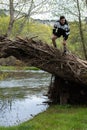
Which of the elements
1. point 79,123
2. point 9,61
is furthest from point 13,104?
point 9,61

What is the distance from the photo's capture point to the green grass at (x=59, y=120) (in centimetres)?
1470

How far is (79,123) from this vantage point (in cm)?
1539

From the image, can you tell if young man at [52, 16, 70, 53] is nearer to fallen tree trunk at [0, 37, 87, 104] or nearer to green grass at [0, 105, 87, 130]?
fallen tree trunk at [0, 37, 87, 104]

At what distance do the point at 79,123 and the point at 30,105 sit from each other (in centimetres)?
741

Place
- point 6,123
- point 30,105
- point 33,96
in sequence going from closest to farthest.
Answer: point 6,123 → point 30,105 → point 33,96

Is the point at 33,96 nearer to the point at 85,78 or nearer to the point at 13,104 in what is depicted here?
the point at 13,104

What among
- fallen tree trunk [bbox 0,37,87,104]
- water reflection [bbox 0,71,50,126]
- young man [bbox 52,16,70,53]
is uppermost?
young man [bbox 52,16,70,53]

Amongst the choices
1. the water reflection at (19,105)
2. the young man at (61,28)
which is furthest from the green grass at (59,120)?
the young man at (61,28)

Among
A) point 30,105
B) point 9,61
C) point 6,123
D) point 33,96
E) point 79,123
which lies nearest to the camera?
point 79,123

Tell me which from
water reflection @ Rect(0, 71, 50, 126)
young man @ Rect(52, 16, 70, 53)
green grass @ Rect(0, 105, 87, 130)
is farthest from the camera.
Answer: young man @ Rect(52, 16, 70, 53)

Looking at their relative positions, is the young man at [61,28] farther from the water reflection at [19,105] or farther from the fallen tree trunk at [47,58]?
the water reflection at [19,105]

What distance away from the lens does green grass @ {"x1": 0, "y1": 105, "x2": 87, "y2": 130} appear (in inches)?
579

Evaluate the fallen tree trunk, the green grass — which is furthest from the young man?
the green grass

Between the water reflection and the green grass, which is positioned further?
the water reflection
